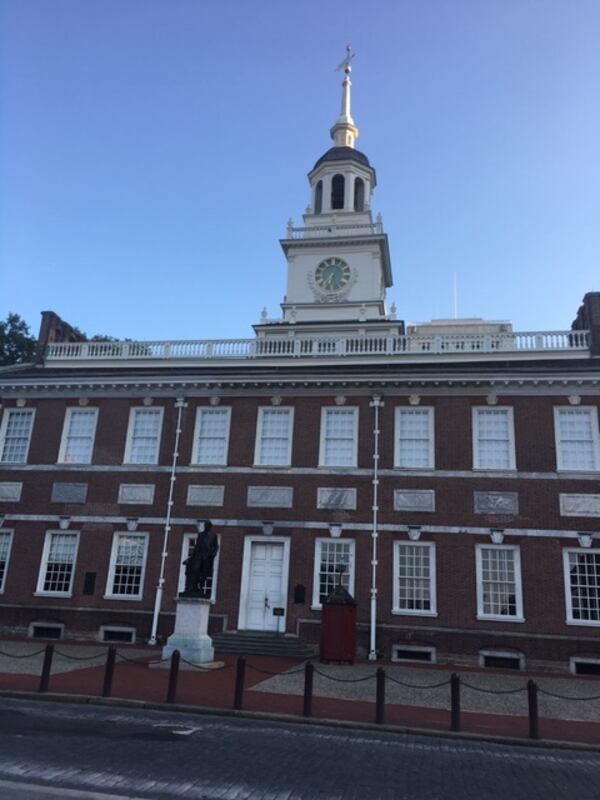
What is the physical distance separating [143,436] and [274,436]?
15.7 ft

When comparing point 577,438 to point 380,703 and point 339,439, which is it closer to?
point 339,439

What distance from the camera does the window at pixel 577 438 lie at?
806 inches

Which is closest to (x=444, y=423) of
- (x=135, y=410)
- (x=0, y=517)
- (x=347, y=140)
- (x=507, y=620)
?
(x=507, y=620)

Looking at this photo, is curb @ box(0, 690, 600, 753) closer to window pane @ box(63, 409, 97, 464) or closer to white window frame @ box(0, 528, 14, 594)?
white window frame @ box(0, 528, 14, 594)

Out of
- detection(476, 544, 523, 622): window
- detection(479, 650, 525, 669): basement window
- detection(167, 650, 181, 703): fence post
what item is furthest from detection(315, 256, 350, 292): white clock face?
detection(167, 650, 181, 703): fence post

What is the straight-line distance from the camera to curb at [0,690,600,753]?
1005cm

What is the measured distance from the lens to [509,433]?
2114cm

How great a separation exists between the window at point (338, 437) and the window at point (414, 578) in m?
3.26

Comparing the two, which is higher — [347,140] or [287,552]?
[347,140]

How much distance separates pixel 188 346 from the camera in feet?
92.2

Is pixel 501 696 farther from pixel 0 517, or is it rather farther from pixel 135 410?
pixel 0 517

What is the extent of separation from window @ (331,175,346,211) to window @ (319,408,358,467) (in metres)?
19.0

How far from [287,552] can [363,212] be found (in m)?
22.0

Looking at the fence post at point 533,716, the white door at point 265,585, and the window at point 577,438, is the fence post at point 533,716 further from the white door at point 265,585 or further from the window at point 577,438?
the white door at point 265,585
